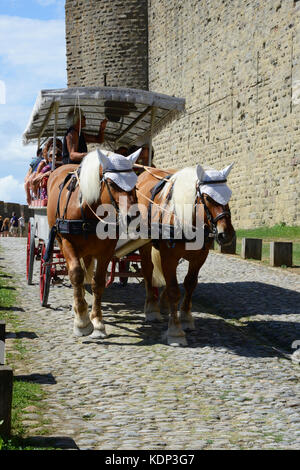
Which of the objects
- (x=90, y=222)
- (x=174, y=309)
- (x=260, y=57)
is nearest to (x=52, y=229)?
(x=90, y=222)

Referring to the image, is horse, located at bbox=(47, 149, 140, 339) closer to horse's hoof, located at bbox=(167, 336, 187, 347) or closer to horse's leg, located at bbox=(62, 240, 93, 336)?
horse's leg, located at bbox=(62, 240, 93, 336)

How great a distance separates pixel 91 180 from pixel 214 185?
1.18 metres

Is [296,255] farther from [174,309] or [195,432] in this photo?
[195,432]

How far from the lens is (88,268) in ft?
23.9

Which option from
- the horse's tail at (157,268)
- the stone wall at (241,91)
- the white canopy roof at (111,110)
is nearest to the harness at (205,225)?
A: the horse's tail at (157,268)

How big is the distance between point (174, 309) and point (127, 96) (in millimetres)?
3155

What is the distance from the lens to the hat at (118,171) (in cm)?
630

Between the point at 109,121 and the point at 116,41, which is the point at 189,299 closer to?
the point at 109,121

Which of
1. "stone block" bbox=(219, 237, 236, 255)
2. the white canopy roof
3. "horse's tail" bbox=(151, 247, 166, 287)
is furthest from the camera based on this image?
"stone block" bbox=(219, 237, 236, 255)

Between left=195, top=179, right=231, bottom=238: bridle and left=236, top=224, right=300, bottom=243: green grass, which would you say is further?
left=236, top=224, right=300, bottom=243: green grass

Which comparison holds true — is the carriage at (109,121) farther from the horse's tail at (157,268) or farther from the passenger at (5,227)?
the passenger at (5,227)

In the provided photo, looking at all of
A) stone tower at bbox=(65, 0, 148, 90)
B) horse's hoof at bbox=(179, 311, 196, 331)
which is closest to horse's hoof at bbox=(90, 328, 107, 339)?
horse's hoof at bbox=(179, 311, 196, 331)

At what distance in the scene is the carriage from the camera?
8141mm

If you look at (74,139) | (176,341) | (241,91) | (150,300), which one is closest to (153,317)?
(150,300)
